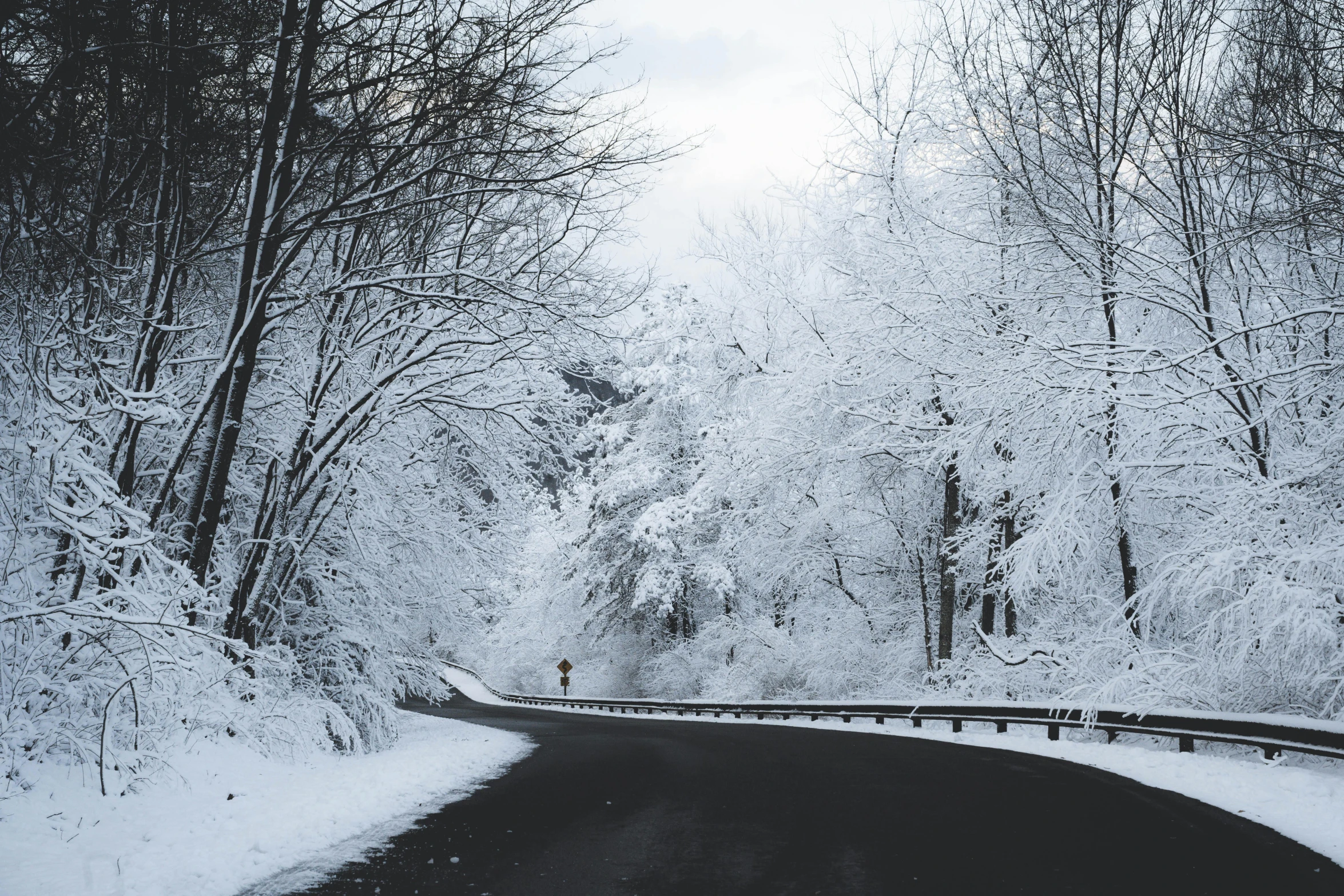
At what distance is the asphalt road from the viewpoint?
580 cm

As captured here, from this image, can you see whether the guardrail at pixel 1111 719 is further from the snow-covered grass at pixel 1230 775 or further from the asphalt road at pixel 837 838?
the asphalt road at pixel 837 838

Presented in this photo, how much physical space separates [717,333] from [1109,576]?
12.2m

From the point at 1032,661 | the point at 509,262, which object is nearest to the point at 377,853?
the point at 509,262

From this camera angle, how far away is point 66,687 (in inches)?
288

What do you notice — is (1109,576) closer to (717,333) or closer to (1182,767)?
(1182,767)

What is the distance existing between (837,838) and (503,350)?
33.8ft

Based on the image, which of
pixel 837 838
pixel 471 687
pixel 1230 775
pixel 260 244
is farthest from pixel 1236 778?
pixel 471 687

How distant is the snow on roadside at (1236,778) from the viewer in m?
7.40

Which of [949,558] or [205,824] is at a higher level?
[949,558]

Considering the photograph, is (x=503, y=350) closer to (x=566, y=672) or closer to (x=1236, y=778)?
(x=1236, y=778)

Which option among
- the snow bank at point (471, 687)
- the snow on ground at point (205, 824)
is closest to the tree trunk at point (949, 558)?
the snow on ground at point (205, 824)

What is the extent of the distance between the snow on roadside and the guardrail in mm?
258

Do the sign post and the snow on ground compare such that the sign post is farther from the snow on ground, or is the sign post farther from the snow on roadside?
the snow on ground

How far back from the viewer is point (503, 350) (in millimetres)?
15516
